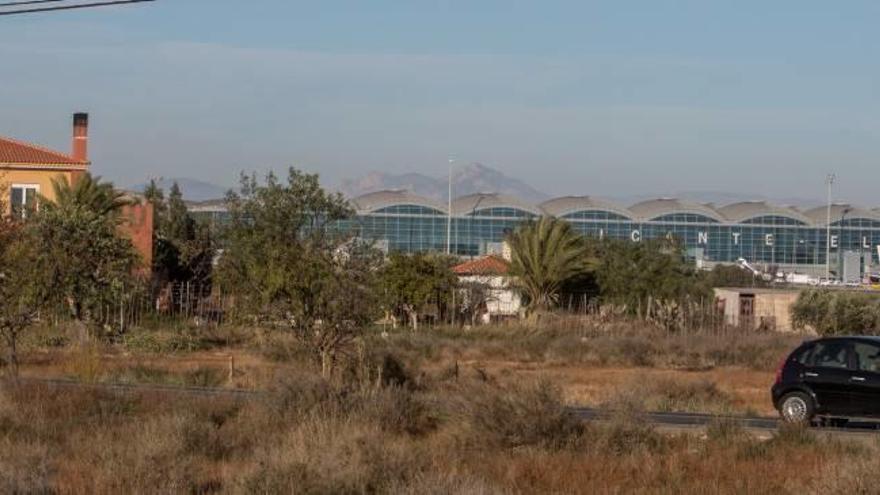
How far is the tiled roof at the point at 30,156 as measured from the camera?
2707 inches

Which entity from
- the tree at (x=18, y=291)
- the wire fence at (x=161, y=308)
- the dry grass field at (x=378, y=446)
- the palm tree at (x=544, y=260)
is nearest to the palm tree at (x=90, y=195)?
the wire fence at (x=161, y=308)

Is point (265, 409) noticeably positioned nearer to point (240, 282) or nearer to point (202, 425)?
point (202, 425)

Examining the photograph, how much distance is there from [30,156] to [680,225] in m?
67.4

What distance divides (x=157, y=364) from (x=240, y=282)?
4.80m

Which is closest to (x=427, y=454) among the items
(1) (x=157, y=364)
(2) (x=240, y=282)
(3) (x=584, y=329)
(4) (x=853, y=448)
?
(4) (x=853, y=448)

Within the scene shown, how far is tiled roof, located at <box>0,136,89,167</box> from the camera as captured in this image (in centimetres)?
6875

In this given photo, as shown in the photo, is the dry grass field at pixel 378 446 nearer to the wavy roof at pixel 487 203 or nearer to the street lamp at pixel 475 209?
the street lamp at pixel 475 209

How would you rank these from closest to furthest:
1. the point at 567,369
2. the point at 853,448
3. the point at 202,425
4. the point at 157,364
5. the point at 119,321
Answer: the point at 853,448 → the point at 202,425 → the point at 157,364 → the point at 567,369 → the point at 119,321

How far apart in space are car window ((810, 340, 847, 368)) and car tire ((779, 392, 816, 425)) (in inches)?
25.3

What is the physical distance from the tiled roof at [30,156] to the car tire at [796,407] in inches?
2030

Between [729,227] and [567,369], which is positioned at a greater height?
[729,227]

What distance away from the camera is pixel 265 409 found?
72.9 ft

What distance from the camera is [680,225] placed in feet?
401

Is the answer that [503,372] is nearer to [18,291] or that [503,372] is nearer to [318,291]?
[318,291]
